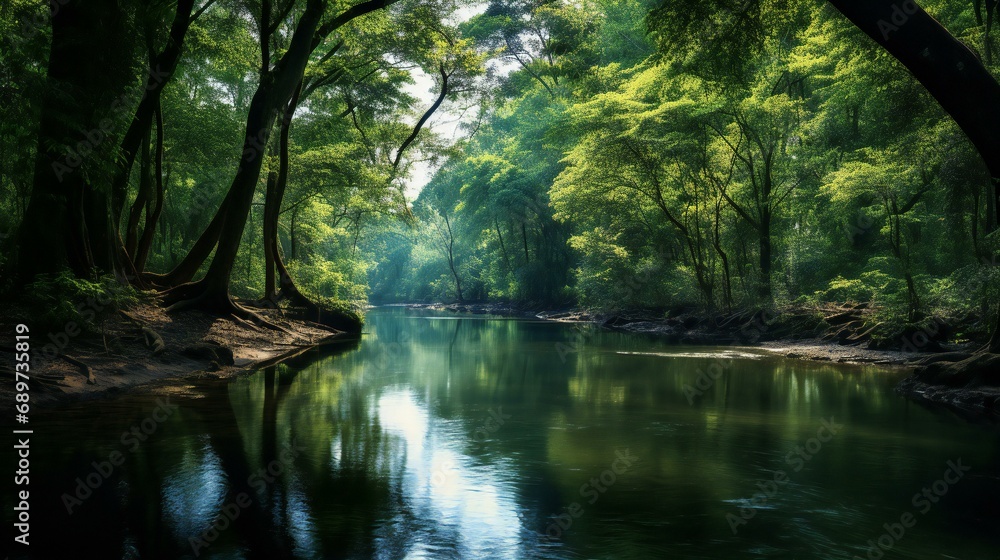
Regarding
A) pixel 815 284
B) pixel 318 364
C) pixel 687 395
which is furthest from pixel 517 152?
pixel 687 395

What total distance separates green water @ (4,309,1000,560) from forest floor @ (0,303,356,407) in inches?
27.4

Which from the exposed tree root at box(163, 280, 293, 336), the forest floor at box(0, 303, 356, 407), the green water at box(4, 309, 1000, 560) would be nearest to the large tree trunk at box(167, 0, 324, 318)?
the exposed tree root at box(163, 280, 293, 336)

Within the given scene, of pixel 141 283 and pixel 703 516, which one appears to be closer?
pixel 703 516

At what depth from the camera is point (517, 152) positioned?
154 feet

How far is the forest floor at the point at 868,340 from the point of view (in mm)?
10867

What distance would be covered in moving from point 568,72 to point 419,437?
31.6 metres

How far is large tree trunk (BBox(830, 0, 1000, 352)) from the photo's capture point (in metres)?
8.54

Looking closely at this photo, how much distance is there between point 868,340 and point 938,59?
37.3 feet

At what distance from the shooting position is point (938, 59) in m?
8.80

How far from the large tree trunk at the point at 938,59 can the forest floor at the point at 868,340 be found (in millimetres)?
3797

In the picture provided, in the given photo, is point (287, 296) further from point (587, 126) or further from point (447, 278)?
point (447, 278)

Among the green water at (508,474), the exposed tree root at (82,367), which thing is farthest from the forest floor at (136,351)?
the green water at (508,474)

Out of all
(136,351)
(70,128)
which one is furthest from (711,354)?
(70,128)

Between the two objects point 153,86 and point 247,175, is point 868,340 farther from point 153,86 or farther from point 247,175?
point 153,86
